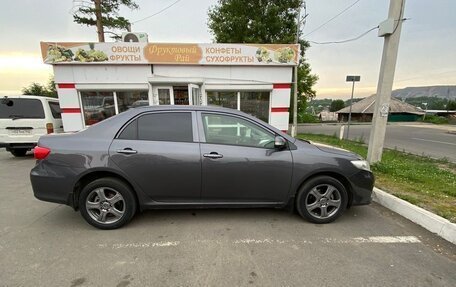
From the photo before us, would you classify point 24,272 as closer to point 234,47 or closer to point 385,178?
point 385,178

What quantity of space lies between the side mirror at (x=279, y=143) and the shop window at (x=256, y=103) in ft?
20.9

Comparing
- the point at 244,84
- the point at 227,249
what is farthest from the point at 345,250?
the point at 244,84

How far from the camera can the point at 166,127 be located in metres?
3.21

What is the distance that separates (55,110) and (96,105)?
1314 mm

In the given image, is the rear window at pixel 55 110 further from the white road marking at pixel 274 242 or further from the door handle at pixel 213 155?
the door handle at pixel 213 155

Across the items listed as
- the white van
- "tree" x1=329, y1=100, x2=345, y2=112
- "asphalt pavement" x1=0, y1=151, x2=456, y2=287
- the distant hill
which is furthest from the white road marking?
the distant hill

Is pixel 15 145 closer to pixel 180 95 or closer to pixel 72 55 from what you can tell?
pixel 72 55

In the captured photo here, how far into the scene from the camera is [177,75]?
8773mm

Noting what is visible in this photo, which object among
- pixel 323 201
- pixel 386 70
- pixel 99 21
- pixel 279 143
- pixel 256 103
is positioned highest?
pixel 99 21

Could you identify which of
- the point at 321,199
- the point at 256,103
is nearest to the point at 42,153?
the point at 321,199

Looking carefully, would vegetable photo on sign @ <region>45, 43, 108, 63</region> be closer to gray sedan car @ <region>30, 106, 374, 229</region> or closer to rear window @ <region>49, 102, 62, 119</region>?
rear window @ <region>49, 102, 62, 119</region>

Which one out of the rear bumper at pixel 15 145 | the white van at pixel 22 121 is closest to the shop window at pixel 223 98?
the white van at pixel 22 121

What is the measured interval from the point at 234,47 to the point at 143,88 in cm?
373

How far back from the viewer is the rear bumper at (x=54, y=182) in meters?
3.05
